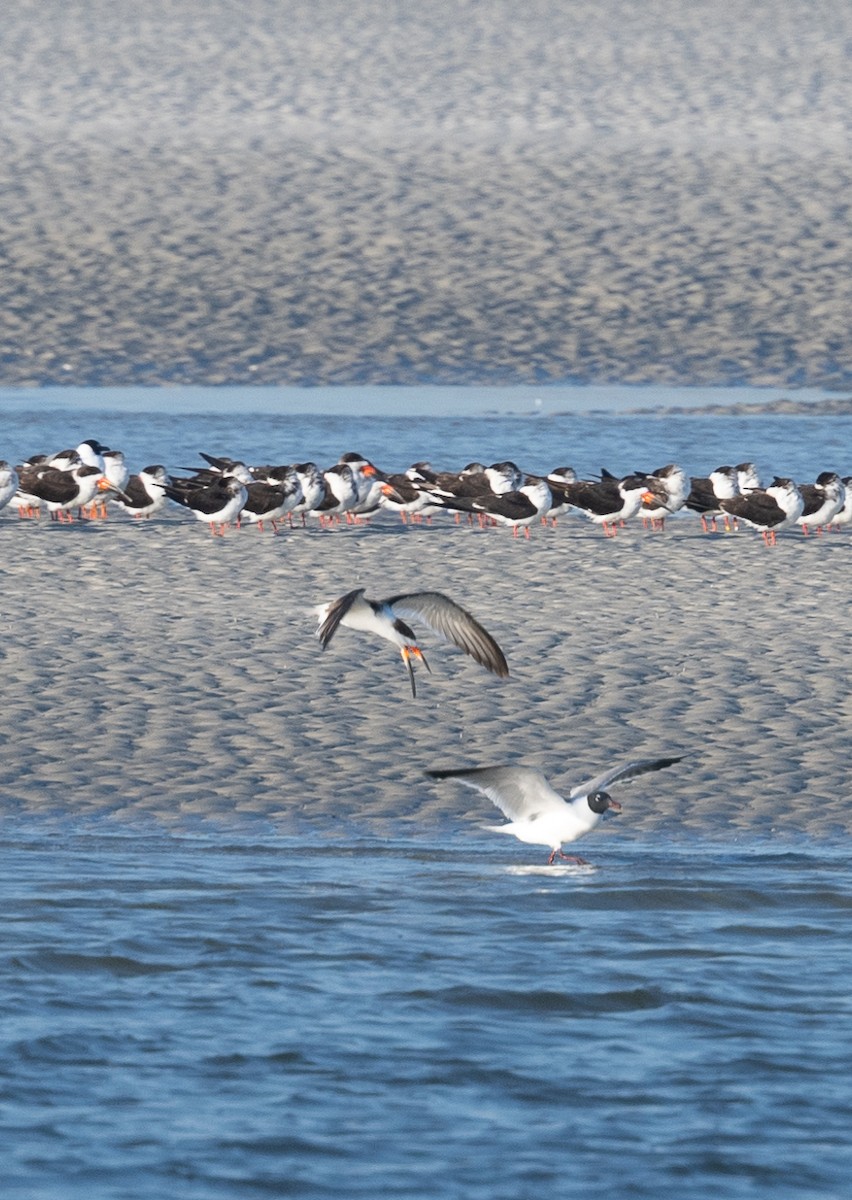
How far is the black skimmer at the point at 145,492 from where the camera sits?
2081 centimetres

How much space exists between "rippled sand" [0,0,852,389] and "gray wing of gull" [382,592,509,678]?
667 inches

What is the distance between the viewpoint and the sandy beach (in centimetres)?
1274

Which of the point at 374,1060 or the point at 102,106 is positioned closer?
the point at 374,1060

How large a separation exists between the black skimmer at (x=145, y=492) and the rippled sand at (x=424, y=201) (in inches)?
323

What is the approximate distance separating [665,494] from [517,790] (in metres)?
9.14

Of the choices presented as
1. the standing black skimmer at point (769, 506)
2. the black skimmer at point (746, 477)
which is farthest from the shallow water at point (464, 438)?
the standing black skimmer at point (769, 506)

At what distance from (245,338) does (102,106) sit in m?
11.2

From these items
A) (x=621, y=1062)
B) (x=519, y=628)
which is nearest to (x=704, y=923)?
(x=621, y=1062)

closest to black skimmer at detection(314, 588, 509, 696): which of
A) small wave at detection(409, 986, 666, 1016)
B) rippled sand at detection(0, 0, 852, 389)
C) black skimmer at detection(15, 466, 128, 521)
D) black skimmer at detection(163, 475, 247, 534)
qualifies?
small wave at detection(409, 986, 666, 1016)

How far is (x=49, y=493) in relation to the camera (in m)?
20.5

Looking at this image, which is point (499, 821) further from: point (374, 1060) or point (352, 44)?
point (352, 44)

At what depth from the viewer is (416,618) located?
1212cm

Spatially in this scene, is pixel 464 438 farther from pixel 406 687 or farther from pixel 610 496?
pixel 406 687

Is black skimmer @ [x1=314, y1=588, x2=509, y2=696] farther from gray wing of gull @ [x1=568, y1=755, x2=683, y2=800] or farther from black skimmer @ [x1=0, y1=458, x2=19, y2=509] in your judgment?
black skimmer @ [x1=0, y1=458, x2=19, y2=509]
